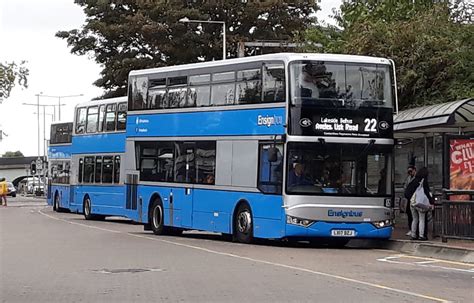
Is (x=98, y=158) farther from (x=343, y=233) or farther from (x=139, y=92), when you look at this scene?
(x=343, y=233)

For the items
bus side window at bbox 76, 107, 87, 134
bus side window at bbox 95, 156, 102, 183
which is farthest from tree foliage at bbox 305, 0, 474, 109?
bus side window at bbox 76, 107, 87, 134

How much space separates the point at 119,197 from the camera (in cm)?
3359

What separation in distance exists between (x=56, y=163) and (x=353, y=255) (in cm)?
2853

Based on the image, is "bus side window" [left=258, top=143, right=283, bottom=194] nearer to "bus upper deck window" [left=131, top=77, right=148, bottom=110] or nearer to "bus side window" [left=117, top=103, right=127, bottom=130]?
"bus upper deck window" [left=131, top=77, right=148, bottom=110]

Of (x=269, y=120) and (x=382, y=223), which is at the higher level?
(x=269, y=120)

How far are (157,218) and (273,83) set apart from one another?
7234 mm

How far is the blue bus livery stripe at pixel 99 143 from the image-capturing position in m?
33.7

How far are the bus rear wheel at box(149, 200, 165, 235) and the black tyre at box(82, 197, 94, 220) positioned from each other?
10.8 metres

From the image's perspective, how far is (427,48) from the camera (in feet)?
90.9

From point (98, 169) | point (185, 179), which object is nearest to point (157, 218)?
point (185, 179)

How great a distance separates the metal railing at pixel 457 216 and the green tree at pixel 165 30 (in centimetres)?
2679

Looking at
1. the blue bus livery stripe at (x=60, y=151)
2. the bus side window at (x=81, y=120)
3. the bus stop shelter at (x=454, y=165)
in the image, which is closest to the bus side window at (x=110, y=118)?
Result: the bus side window at (x=81, y=120)

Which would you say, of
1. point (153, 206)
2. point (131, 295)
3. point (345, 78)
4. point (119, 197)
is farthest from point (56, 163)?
point (131, 295)

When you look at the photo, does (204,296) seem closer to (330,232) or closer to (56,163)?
(330,232)
